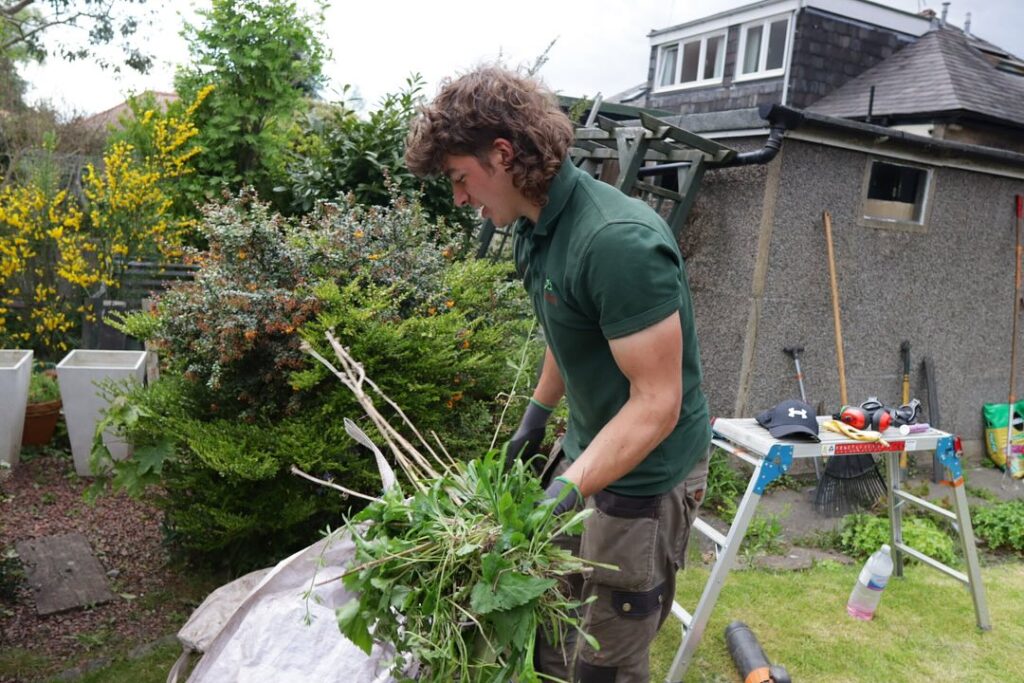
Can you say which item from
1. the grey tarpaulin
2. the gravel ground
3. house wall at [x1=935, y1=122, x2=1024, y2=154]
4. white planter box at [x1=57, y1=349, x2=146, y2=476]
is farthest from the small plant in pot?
house wall at [x1=935, y1=122, x2=1024, y2=154]

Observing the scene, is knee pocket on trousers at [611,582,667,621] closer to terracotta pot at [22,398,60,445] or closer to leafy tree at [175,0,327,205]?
terracotta pot at [22,398,60,445]

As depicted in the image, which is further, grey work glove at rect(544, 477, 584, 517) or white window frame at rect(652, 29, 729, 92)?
white window frame at rect(652, 29, 729, 92)

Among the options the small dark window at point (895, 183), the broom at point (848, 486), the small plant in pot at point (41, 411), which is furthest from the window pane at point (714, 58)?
the small plant in pot at point (41, 411)

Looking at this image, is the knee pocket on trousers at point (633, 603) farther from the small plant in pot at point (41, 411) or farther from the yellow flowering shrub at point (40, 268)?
the yellow flowering shrub at point (40, 268)

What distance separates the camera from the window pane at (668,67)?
14742 mm

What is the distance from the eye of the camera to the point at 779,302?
5.68 metres

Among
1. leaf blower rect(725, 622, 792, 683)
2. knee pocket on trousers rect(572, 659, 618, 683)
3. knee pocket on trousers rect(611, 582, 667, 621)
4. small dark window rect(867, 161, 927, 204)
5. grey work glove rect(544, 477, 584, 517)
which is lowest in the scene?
leaf blower rect(725, 622, 792, 683)

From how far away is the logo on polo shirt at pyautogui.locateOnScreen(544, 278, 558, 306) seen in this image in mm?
1874

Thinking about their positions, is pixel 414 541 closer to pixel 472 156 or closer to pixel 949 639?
pixel 472 156

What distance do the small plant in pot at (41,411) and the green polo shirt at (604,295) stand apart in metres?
4.19

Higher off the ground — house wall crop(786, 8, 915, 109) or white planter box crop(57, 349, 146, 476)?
house wall crop(786, 8, 915, 109)

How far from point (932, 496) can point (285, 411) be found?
199 inches

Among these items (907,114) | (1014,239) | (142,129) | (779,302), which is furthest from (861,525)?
(142,129)

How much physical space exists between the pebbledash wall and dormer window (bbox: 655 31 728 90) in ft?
25.6
